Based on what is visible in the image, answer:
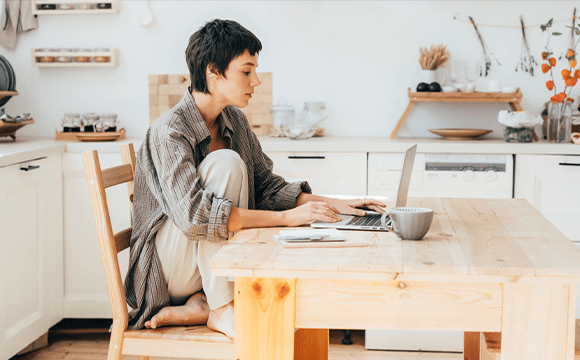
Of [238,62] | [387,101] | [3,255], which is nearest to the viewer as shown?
[238,62]

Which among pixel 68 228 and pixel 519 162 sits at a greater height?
pixel 519 162

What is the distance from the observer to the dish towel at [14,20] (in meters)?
3.58

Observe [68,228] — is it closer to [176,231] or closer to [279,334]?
[176,231]

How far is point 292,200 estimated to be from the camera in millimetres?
1964

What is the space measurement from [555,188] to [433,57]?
3.09 ft

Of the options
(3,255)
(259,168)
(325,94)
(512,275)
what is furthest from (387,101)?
(512,275)

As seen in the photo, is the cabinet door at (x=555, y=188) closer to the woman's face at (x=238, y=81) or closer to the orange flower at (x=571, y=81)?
the orange flower at (x=571, y=81)

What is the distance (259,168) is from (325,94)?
1.59 meters

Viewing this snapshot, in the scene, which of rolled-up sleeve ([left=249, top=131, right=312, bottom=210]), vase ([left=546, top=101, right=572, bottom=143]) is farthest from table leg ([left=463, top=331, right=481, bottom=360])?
vase ([left=546, top=101, right=572, bottom=143])

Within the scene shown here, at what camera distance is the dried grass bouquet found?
3.38 meters

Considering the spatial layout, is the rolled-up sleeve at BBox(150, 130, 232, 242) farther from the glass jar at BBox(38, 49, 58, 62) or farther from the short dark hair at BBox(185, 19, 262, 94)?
the glass jar at BBox(38, 49, 58, 62)

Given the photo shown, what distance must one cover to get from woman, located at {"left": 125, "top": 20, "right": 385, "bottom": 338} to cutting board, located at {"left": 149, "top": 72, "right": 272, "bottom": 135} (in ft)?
5.49

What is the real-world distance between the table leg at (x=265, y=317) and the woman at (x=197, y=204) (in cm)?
31

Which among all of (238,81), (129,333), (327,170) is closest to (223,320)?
(129,333)
